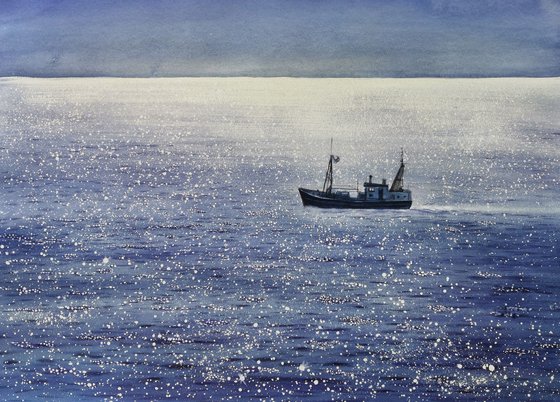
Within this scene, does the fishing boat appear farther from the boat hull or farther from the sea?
the sea

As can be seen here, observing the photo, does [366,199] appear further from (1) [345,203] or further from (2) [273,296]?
(2) [273,296]

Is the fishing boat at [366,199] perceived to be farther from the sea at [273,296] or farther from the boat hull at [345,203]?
the sea at [273,296]

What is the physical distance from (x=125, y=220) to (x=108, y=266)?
22741 mm

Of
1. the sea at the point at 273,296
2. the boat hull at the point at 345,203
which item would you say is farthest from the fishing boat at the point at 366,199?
the sea at the point at 273,296

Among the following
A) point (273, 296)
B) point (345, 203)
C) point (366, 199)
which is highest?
point (366, 199)

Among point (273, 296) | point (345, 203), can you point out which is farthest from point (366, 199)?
point (273, 296)

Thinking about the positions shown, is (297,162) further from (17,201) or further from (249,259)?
(249,259)

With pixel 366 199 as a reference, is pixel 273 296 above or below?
below

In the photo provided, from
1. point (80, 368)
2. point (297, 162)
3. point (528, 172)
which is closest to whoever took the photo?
point (80, 368)

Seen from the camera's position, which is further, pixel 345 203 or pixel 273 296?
pixel 345 203

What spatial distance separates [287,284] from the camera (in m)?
73.5

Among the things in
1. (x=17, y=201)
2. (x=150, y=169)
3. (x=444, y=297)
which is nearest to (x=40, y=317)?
(x=444, y=297)

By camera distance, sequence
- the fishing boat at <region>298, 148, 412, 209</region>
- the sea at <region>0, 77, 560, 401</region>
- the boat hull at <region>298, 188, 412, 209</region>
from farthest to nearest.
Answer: the fishing boat at <region>298, 148, 412, 209</region> → the boat hull at <region>298, 188, 412, 209</region> → the sea at <region>0, 77, 560, 401</region>

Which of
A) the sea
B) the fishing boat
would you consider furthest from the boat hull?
the sea
